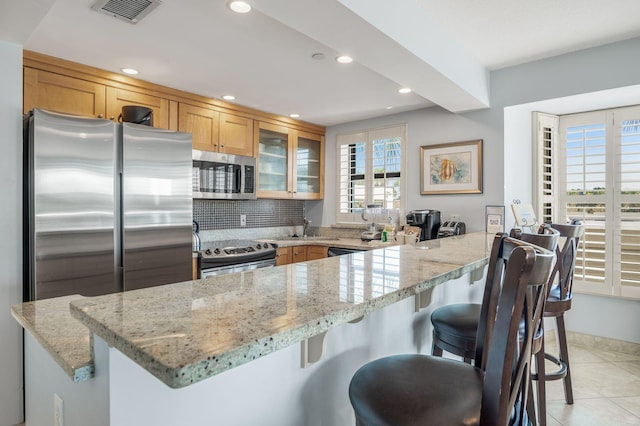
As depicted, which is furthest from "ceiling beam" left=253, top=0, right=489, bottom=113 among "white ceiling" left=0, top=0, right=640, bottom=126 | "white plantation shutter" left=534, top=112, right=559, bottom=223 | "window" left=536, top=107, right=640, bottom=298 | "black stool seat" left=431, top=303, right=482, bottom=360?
"black stool seat" left=431, top=303, right=482, bottom=360

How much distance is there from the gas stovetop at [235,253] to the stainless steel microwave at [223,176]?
0.50 m

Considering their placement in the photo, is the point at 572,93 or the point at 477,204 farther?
the point at 477,204

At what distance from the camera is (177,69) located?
9.07 ft

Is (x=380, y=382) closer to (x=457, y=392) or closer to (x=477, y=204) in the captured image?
(x=457, y=392)

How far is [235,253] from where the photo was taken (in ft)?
10.8

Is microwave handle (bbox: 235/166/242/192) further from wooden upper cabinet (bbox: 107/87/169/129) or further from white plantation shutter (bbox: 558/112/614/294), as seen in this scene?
white plantation shutter (bbox: 558/112/614/294)

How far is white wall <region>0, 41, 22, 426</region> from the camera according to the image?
200 cm

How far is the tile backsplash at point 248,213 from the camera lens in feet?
12.5

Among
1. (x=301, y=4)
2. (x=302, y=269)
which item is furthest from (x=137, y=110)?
(x=302, y=269)

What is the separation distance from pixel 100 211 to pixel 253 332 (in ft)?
7.02

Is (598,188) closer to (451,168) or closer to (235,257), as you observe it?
(451,168)

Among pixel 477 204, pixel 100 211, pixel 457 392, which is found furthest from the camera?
pixel 477 204

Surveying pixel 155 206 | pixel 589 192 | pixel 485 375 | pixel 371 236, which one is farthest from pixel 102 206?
pixel 589 192

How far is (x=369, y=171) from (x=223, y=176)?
171cm
